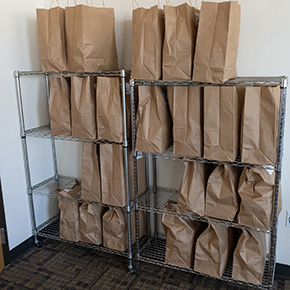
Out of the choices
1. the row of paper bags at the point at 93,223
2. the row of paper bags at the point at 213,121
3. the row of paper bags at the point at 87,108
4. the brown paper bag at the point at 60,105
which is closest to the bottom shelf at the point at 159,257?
the row of paper bags at the point at 93,223

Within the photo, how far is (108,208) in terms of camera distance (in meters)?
2.57

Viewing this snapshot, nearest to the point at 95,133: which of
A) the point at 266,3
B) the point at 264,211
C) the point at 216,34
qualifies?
the point at 216,34

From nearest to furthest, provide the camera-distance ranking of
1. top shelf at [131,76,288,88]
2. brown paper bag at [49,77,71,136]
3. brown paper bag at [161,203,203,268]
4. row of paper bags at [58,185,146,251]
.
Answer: top shelf at [131,76,288,88] → brown paper bag at [161,203,203,268] → brown paper bag at [49,77,71,136] → row of paper bags at [58,185,146,251]

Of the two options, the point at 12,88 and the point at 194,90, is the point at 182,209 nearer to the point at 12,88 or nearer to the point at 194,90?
the point at 194,90

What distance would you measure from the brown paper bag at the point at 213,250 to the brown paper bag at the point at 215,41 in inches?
35.8

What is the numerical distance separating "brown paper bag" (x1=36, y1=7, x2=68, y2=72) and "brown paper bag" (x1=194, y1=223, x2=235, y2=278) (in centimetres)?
141

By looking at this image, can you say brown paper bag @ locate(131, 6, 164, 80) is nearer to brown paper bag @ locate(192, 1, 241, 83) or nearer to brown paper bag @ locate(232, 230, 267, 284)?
brown paper bag @ locate(192, 1, 241, 83)

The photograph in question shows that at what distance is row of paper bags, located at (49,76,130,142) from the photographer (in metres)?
2.10

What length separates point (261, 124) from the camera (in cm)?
175

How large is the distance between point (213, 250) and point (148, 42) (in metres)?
1.29

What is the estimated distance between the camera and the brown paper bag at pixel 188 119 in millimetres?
1905

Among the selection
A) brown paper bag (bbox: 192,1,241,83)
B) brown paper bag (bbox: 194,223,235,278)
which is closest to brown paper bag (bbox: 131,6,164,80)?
brown paper bag (bbox: 192,1,241,83)

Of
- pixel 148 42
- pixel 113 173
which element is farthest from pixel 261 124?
pixel 113 173

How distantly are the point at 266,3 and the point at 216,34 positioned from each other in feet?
1.67
